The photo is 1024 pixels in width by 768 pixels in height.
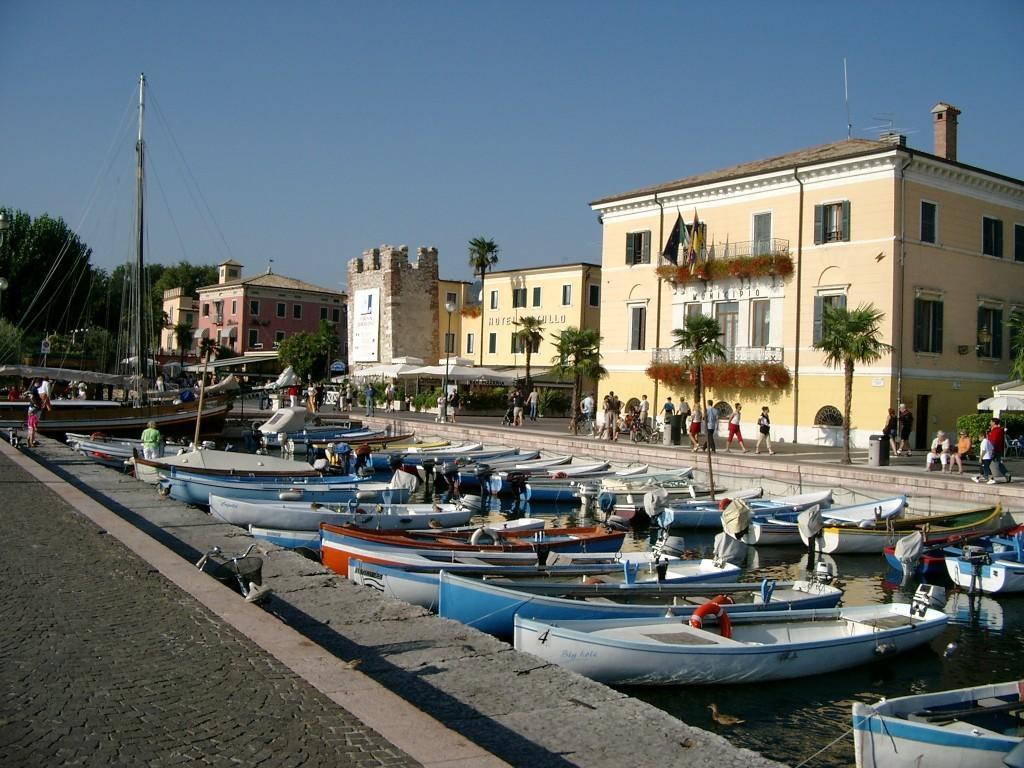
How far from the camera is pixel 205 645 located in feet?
26.7

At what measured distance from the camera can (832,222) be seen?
1469 inches

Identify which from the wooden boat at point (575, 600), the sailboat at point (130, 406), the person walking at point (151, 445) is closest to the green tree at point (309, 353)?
the sailboat at point (130, 406)

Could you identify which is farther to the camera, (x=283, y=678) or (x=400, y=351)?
(x=400, y=351)

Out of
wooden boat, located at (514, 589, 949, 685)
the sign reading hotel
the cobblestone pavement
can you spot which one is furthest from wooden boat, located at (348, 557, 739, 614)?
the sign reading hotel

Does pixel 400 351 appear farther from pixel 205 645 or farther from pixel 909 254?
pixel 205 645

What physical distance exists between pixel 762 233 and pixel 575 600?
30.0 meters

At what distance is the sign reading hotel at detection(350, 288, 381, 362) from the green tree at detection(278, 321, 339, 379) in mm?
4288

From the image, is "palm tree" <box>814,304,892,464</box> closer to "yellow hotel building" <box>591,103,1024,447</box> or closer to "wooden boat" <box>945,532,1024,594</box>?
"yellow hotel building" <box>591,103,1024,447</box>

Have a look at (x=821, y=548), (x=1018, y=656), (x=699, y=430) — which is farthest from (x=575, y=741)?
(x=699, y=430)

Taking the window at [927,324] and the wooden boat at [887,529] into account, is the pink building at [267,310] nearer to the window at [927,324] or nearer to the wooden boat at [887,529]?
the window at [927,324]

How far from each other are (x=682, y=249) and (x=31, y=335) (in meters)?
50.7

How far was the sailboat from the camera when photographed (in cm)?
3966

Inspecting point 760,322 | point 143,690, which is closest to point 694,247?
point 760,322

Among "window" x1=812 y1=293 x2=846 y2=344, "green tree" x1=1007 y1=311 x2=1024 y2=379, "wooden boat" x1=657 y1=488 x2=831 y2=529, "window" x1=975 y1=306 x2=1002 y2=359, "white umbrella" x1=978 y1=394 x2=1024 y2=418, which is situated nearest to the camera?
"wooden boat" x1=657 y1=488 x2=831 y2=529
